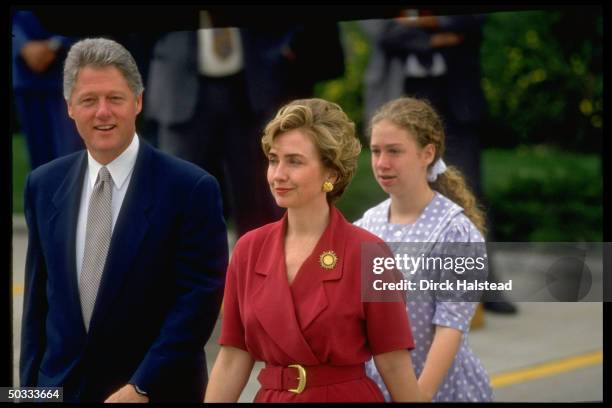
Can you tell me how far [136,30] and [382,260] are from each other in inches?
58.4

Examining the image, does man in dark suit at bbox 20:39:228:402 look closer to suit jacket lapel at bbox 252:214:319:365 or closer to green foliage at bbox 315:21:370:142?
suit jacket lapel at bbox 252:214:319:365

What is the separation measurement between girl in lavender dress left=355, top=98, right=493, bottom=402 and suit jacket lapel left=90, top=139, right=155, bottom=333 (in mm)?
724

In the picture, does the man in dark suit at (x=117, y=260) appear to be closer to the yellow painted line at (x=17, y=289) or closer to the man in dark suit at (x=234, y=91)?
the yellow painted line at (x=17, y=289)

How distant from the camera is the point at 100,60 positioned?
385cm

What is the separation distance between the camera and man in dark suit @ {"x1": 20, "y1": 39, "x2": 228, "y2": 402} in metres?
3.84

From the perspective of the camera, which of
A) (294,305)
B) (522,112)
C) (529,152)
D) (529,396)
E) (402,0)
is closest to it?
(294,305)

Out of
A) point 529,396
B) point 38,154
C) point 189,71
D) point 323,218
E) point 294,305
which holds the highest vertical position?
point 189,71

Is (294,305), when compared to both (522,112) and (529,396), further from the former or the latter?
(522,112)

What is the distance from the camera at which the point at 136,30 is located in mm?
4441

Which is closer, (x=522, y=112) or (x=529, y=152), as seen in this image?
(x=522, y=112)

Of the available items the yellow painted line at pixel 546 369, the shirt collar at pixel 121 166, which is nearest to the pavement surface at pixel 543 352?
the yellow painted line at pixel 546 369

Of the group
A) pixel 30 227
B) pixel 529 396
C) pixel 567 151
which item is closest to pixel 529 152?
pixel 567 151

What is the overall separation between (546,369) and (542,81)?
166 cm

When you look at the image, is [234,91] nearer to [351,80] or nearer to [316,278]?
[351,80]
